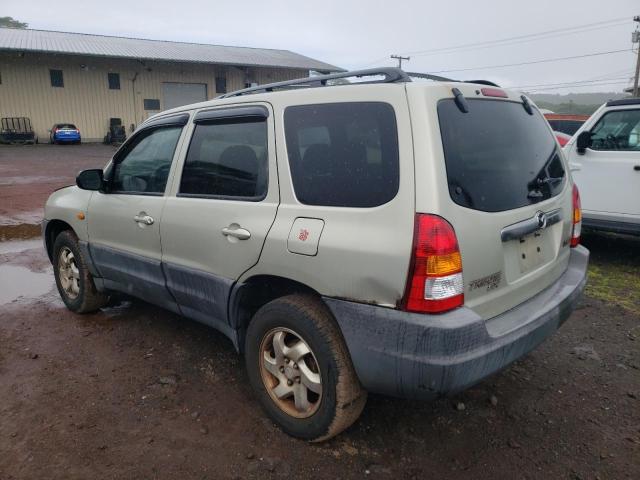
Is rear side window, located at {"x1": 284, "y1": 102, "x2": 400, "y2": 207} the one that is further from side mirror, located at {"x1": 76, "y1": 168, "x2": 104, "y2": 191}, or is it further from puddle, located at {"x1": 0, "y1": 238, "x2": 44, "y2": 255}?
puddle, located at {"x1": 0, "y1": 238, "x2": 44, "y2": 255}

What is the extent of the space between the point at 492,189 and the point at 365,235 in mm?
682

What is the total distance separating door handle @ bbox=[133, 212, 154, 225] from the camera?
3393mm

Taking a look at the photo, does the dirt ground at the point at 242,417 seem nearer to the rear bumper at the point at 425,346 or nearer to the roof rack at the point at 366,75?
the rear bumper at the point at 425,346

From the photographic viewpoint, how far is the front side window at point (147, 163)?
3424mm

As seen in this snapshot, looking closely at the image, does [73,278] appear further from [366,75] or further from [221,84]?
[221,84]

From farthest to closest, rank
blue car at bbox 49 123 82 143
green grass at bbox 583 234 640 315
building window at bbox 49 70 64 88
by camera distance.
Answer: building window at bbox 49 70 64 88, blue car at bbox 49 123 82 143, green grass at bbox 583 234 640 315

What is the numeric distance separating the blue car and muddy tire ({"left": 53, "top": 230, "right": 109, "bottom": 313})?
2567 cm

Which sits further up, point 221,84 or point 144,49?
point 144,49

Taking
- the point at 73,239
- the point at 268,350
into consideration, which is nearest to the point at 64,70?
the point at 73,239

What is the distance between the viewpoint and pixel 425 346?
209cm

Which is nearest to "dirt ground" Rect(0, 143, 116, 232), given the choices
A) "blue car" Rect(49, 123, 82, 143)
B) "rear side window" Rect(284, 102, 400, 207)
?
"blue car" Rect(49, 123, 82, 143)

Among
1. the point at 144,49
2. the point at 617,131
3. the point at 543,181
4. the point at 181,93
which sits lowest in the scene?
the point at 543,181

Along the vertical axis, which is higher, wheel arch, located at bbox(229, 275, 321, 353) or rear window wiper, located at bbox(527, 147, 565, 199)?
rear window wiper, located at bbox(527, 147, 565, 199)

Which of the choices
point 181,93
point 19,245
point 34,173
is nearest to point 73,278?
point 19,245
